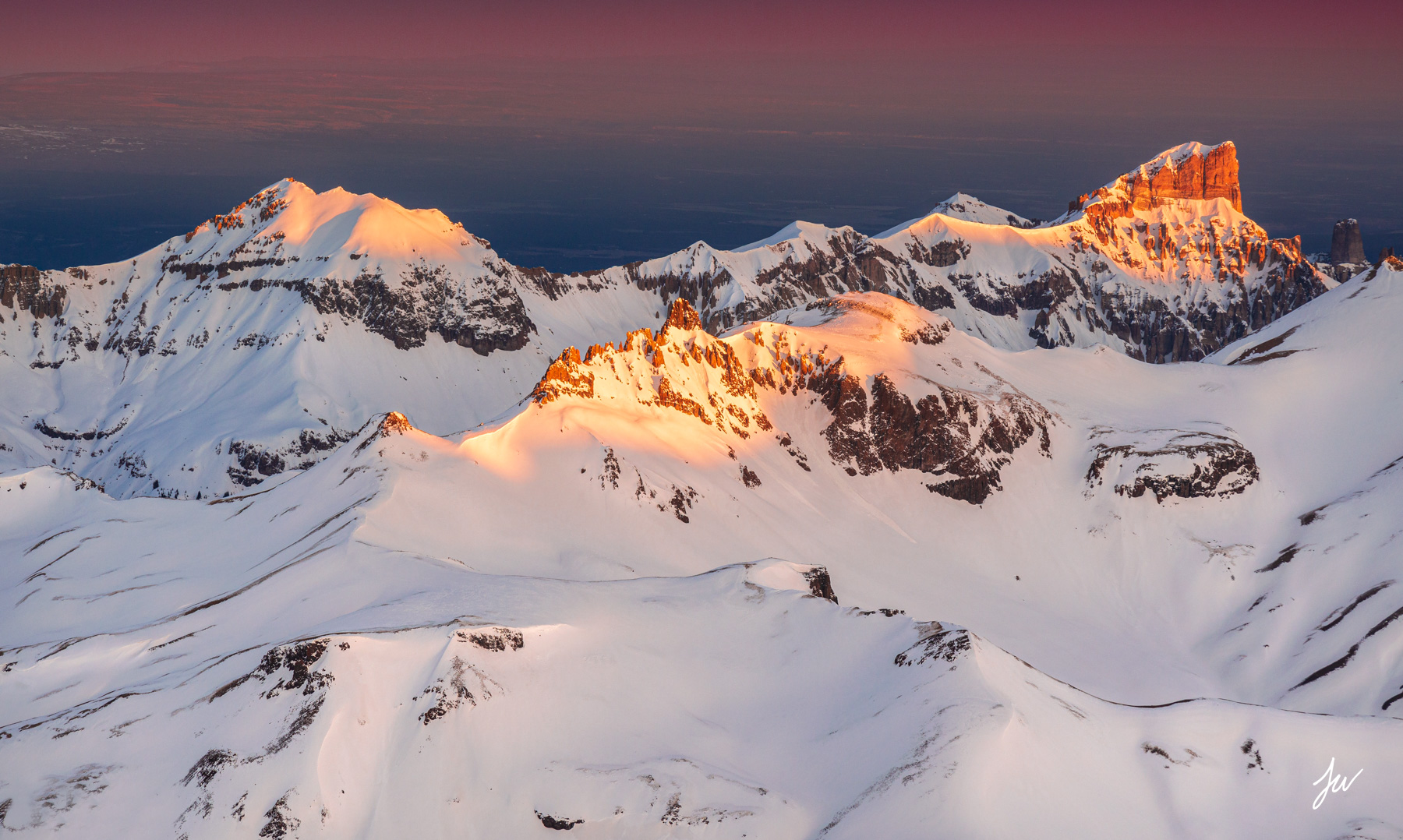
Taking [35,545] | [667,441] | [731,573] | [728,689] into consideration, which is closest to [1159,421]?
[667,441]

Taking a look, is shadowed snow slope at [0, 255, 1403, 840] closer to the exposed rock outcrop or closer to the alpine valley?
the alpine valley

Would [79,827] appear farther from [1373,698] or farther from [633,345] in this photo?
[1373,698]

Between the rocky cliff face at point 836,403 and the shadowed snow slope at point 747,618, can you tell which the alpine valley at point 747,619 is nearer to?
the shadowed snow slope at point 747,618

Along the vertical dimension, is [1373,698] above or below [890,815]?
below

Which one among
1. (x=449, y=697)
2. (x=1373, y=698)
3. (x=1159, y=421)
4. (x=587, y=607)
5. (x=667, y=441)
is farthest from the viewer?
(x=1159, y=421)

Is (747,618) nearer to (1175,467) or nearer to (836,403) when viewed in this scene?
(836,403)

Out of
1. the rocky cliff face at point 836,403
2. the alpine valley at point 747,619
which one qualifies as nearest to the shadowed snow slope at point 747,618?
the alpine valley at point 747,619
